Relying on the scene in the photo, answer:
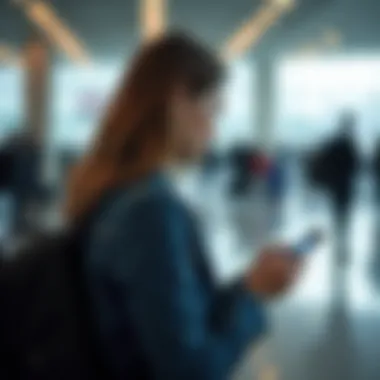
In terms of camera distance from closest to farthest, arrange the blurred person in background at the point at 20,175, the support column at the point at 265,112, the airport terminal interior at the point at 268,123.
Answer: the airport terminal interior at the point at 268,123, the blurred person in background at the point at 20,175, the support column at the point at 265,112

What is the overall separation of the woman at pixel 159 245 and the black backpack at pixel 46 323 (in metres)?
0.02

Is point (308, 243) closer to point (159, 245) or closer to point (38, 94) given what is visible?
point (159, 245)

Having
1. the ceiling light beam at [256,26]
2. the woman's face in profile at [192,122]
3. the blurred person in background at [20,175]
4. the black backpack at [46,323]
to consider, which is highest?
the ceiling light beam at [256,26]

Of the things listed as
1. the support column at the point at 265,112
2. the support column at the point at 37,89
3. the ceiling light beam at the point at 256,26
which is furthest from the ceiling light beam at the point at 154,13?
the support column at the point at 37,89

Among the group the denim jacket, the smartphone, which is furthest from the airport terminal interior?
the denim jacket

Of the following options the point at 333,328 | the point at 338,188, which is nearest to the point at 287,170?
the point at 338,188

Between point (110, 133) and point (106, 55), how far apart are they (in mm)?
11203

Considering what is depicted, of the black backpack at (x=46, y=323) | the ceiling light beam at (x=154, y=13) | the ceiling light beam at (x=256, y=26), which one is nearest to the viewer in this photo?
the black backpack at (x=46, y=323)

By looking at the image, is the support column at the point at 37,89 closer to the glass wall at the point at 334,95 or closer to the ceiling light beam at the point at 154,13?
the ceiling light beam at the point at 154,13

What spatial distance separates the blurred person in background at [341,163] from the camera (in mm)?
7793

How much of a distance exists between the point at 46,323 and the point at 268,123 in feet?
39.2

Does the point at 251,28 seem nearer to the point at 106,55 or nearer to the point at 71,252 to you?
the point at 106,55

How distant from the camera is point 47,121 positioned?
12.8 meters

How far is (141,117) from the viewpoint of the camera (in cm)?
109
